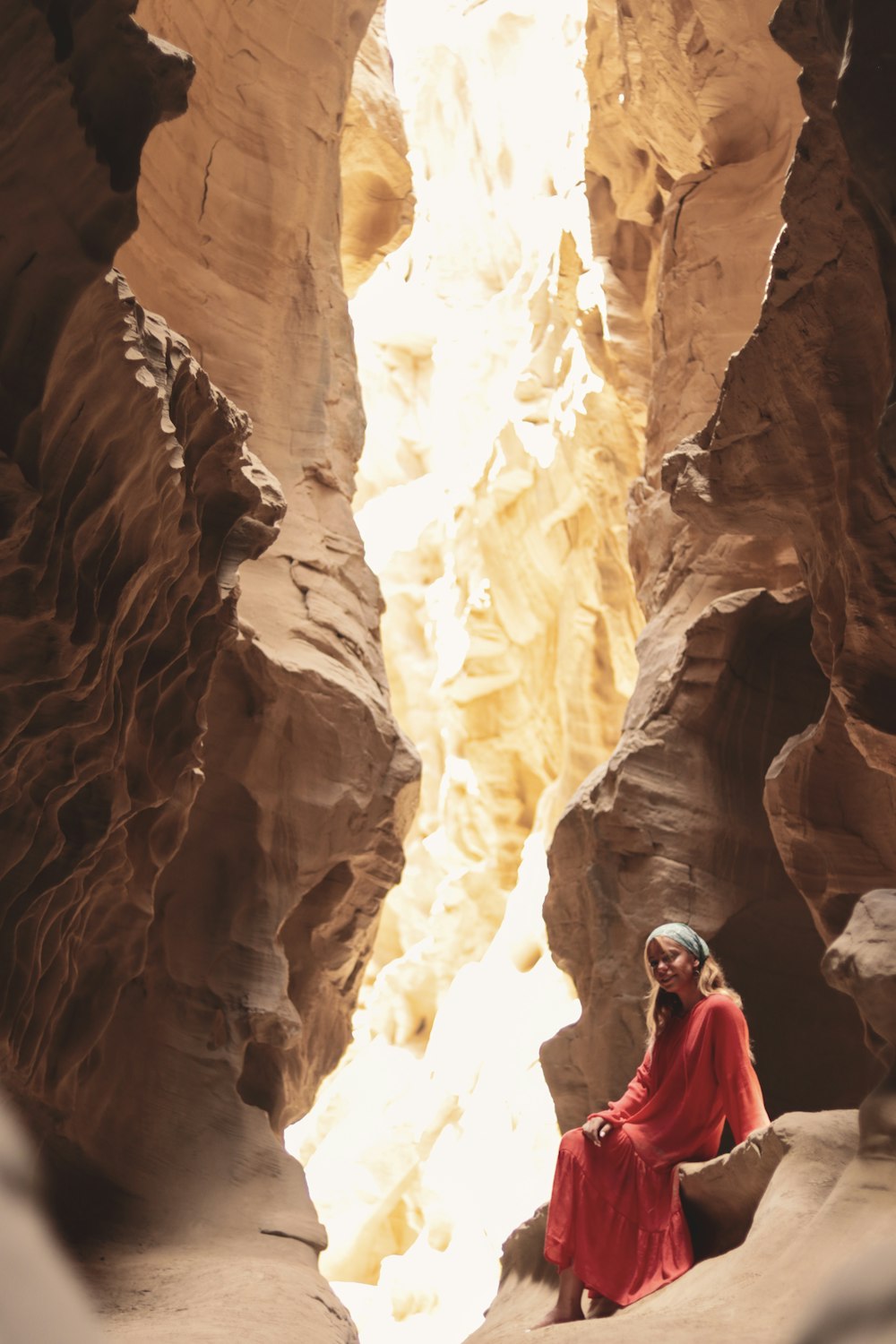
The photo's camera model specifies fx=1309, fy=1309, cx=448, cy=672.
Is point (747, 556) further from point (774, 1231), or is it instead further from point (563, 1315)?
point (774, 1231)

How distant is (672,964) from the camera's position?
5.85 meters

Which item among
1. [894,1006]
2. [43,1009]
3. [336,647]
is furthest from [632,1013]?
[894,1006]

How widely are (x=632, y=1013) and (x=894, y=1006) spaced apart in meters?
4.46

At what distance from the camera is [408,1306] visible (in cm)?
1449

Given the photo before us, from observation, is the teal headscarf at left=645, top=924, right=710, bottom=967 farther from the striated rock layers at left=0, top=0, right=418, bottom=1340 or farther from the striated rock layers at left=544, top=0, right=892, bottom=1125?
the striated rock layers at left=0, top=0, right=418, bottom=1340

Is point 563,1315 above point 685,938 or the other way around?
the other way around

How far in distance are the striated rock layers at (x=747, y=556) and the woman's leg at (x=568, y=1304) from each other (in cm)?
240

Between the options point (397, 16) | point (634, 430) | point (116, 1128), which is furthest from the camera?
point (397, 16)

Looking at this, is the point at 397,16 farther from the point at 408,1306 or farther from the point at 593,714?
the point at 408,1306

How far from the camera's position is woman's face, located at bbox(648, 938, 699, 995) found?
5848 millimetres

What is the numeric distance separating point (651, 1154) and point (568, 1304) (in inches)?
27.1

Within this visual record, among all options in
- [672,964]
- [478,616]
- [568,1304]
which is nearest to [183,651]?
[672,964]

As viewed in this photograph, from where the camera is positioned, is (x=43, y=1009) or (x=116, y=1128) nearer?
(x=43, y=1009)

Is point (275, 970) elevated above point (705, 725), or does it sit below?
below
